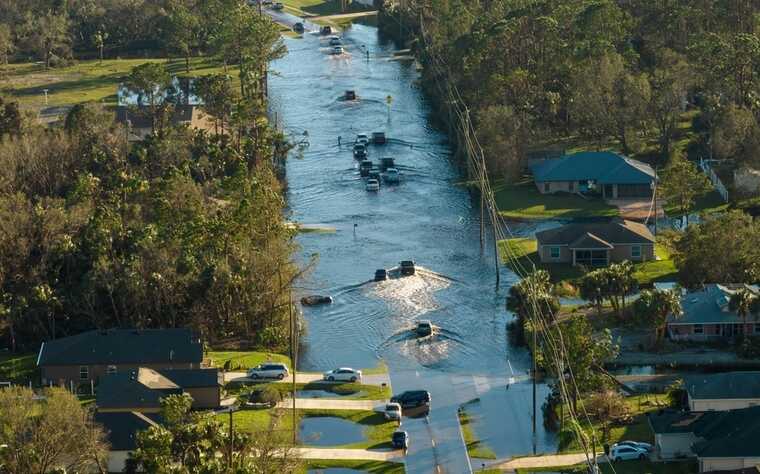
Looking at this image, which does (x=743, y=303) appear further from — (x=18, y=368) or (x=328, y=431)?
(x=18, y=368)

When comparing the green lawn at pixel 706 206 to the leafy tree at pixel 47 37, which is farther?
the leafy tree at pixel 47 37

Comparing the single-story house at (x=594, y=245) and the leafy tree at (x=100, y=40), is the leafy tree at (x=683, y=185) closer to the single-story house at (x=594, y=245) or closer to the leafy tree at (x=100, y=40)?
the single-story house at (x=594, y=245)

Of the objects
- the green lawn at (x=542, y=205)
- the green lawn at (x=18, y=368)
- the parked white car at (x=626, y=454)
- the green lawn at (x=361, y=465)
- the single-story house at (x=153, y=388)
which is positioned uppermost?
the single-story house at (x=153, y=388)

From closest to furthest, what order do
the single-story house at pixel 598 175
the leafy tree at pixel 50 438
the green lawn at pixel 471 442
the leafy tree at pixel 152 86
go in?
the leafy tree at pixel 50 438, the green lawn at pixel 471 442, the single-story house at pixel 598 175, the leafy tree at pixel 152 86

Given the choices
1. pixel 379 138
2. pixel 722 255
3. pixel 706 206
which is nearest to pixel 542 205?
pixel 706 206

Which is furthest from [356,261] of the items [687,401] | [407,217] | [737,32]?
[737,32]

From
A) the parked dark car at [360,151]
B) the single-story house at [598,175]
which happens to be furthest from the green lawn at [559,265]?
the parked dark car at [360,151]

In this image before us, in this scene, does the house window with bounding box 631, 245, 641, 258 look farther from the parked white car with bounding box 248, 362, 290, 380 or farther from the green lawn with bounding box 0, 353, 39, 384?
the green lawn with bounding box 0, 353, 39, 384
